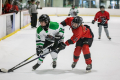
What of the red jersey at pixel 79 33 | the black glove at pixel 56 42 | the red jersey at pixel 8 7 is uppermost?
the red jersey at pixel 8 7

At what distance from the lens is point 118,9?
1780 cm

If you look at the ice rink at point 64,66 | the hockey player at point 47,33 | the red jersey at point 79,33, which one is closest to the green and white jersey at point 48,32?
the hockey player at point 47,33

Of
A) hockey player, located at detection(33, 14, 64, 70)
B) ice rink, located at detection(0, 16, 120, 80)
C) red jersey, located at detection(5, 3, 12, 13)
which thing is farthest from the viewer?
red jersey, located at detection(5, 3, 12, 13)

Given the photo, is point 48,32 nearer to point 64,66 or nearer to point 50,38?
point 50,38

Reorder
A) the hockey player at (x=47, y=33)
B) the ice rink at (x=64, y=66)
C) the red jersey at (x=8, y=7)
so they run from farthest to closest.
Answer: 1. the red jersey at (x=8, y=7)
2. the ice rink at (x=64, y=66)
3. the hockey player at (x=47, y=33)

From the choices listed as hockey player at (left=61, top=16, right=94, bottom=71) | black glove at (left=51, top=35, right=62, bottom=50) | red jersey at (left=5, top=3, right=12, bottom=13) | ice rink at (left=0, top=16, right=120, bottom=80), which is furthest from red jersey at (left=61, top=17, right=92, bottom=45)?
red jersey at (left=5, top=3, right=12, bottom=13)

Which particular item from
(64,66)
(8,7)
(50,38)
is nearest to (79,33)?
(50,38)

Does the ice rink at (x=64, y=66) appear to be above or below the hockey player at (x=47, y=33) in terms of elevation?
below

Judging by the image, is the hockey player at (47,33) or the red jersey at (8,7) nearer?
the hockey player at (47,33)

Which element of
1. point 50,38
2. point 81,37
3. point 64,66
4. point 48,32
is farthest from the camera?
point 64,66

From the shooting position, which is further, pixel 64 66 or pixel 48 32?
pixel 64 66

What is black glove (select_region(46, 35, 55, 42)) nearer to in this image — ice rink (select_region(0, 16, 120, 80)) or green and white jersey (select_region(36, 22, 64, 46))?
green and white jersey (select_region(36, 22, 64, 46))

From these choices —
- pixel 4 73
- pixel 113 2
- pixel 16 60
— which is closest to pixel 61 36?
pixel 4 73

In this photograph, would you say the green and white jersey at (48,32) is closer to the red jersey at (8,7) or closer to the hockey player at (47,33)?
the hockey player at (47,33)
